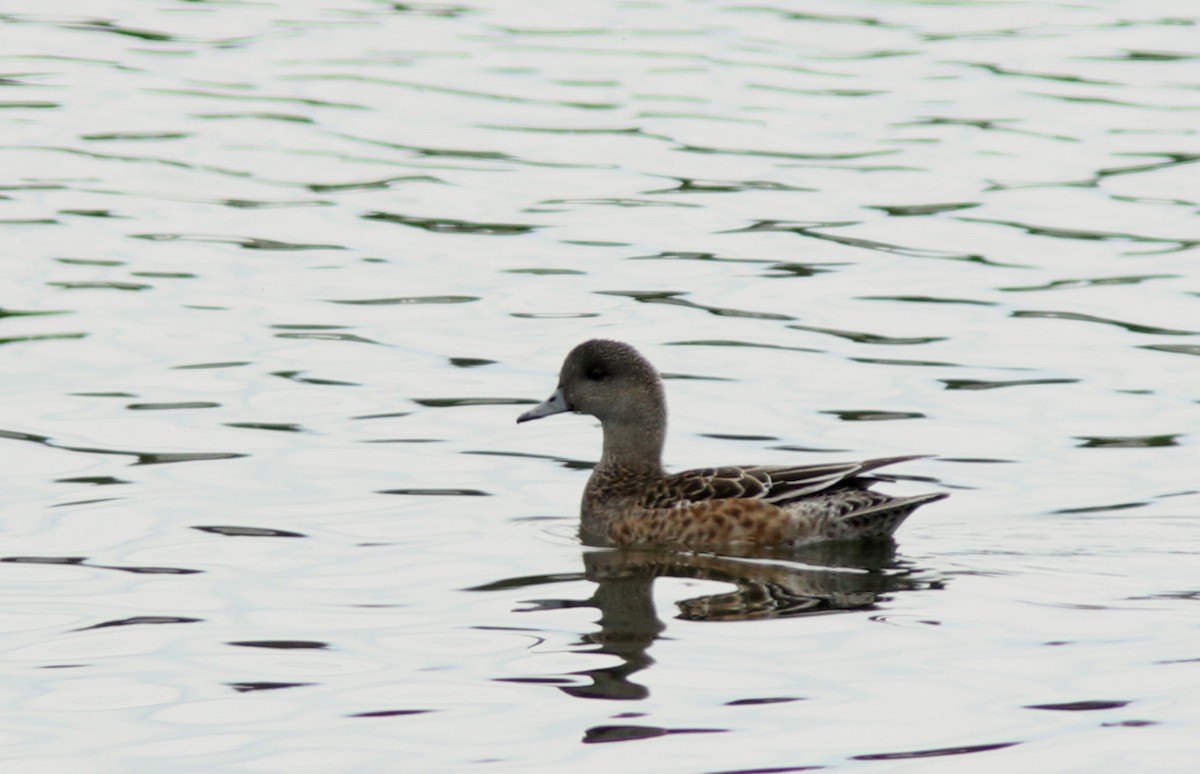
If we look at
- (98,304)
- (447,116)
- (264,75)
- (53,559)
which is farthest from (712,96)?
(53,559)

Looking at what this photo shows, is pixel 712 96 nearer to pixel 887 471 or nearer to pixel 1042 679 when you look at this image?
pixel 887 471

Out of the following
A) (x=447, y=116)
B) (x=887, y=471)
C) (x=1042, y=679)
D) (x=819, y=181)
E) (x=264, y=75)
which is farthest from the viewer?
(x=264, y=75)

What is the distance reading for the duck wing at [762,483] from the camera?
9.18 metres

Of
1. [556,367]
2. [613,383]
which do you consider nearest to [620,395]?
[613,383]

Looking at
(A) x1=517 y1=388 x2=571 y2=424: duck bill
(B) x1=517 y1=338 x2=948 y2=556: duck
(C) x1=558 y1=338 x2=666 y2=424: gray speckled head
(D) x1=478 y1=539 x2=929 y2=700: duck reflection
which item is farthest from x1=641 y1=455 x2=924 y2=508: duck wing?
(A) x1=517 y1=388 x2=571 y2=424: duck bill

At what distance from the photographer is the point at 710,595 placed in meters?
8.57

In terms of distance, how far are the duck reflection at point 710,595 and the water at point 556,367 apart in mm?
24

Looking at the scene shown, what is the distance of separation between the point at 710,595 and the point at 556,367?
155 inches

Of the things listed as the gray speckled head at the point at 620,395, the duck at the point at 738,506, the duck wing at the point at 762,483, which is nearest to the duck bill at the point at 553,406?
the gray speckled head at the point at 620,395

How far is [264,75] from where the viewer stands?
20.1 meters

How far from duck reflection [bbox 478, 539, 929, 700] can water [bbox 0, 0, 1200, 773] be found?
2cm

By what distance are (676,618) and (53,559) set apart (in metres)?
2.58

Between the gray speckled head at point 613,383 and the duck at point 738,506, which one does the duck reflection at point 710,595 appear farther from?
the gray speckled head at point 613,383

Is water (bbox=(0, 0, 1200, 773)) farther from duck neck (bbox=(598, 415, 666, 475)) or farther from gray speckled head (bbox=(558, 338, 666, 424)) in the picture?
gray speckled head (bbox=(558, 338, 666, 424))
